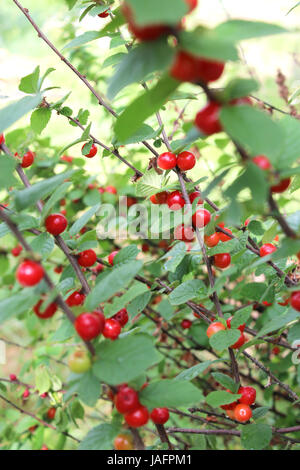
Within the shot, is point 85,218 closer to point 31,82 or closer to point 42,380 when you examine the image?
point 31,82

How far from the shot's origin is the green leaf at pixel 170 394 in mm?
545

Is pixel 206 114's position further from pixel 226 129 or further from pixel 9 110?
pixel 9 110

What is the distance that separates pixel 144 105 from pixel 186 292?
0.43 metres

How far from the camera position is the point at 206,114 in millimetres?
431

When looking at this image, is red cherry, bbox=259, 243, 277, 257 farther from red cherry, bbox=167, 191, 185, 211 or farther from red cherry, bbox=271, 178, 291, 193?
red cherry, bbox=271, 178, 291, 193

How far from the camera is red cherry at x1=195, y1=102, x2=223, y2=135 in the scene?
0.43 metres

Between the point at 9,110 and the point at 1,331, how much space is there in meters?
2.04

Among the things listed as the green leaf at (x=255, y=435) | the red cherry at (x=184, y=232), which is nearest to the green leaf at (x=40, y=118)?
the red cherry at (x=184, y=232)

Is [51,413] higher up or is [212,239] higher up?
[212,239]

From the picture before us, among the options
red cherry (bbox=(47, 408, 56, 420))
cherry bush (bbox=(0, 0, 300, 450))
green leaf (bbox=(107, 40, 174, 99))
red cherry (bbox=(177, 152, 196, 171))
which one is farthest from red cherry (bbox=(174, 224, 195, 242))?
red cherry (bbox=(47, 408, 56, 420))

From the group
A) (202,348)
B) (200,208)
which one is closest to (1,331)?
(202,348)

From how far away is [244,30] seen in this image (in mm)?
406

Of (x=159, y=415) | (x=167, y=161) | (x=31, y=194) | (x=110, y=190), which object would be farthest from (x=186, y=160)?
Result: (x=110, y=190)

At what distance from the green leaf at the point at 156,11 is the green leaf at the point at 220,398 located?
23.0 inches
